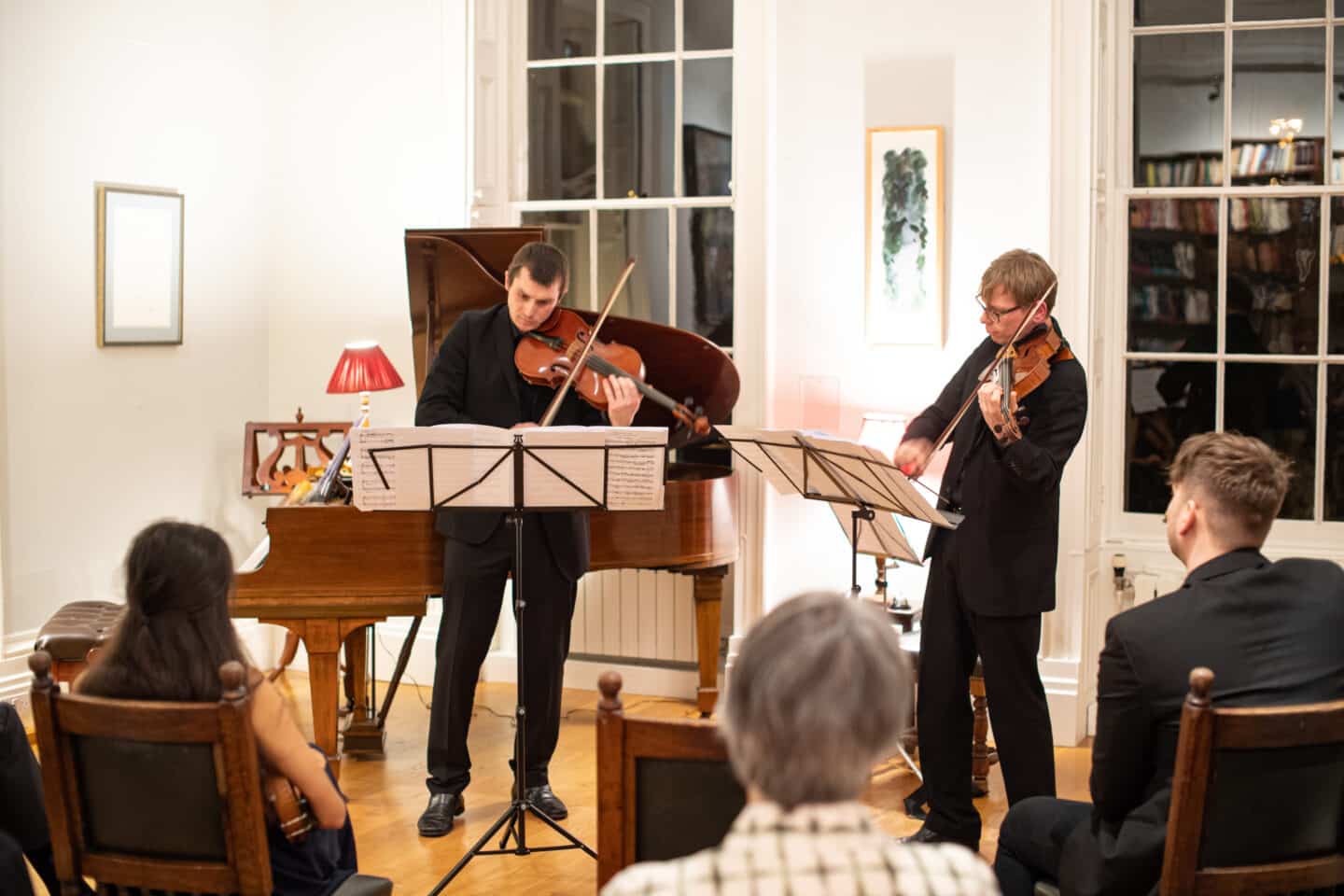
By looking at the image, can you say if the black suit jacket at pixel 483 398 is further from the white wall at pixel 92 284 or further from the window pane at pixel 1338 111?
the window pane at pixel 1338 111

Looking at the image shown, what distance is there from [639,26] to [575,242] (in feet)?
2.81

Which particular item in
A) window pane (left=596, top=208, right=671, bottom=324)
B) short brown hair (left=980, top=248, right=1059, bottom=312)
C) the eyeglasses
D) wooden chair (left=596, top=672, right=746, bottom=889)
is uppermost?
window pane (left=596, top=208, right=671, bottom=324)

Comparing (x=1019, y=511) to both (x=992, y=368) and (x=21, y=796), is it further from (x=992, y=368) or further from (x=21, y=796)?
(x=21, y=796)

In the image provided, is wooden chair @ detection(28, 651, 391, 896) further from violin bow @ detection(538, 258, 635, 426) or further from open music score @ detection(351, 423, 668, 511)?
violin bow @ detection(538, 258, 635, 426)

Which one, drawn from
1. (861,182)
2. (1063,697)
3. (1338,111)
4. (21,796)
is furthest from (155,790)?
(1338,111)

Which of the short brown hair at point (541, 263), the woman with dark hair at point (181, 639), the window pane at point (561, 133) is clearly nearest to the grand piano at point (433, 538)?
the short brown hair at point (541, 263)

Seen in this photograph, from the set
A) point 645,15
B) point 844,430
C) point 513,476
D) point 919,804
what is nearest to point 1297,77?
point 844,430

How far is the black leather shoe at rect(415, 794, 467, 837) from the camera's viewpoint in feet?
12.6

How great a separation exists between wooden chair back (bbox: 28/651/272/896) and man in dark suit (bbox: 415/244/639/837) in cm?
163

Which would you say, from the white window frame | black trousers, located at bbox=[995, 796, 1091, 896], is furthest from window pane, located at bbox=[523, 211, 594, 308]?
black trousers, located at bbox=[995, 796, 1091, 896]

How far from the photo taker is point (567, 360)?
12.3 feet

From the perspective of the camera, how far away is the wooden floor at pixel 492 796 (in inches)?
141

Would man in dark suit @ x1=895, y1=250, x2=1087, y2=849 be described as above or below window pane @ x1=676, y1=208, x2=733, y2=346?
below

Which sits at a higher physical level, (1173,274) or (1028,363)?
(1173,274)
